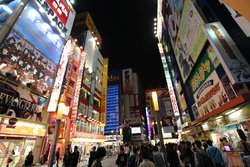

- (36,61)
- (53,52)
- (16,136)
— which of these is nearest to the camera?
(16,136)

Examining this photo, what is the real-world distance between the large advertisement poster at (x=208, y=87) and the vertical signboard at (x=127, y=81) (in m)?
74.0

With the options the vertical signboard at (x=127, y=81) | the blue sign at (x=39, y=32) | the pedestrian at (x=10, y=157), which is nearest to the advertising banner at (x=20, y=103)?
the pedestrian at (x=10, y=157)

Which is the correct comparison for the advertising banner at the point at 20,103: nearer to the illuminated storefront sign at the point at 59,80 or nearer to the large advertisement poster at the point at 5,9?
the illuminated storefront sign at the point at 59,80

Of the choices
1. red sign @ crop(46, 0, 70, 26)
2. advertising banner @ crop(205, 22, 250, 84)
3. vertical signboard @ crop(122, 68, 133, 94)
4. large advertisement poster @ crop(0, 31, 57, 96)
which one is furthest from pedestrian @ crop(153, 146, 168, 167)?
vertical signboard @ crop(122, 68, 133, 94)

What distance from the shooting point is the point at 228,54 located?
686cm

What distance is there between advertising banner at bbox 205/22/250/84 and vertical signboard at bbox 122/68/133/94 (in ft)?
258

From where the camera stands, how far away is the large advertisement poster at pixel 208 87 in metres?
8.45

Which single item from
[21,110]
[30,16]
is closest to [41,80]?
[21,110]

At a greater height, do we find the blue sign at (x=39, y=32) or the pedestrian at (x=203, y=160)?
the blue sign at (x=39, y=32)

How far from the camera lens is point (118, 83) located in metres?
88.6

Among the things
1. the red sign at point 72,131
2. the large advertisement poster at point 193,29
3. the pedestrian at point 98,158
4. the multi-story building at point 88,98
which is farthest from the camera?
the multi-story building at point 88,98

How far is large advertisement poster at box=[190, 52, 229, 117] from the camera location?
27.7 feet

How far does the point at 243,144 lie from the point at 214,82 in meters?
4.02

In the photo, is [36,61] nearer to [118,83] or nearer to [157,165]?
[157,165]
